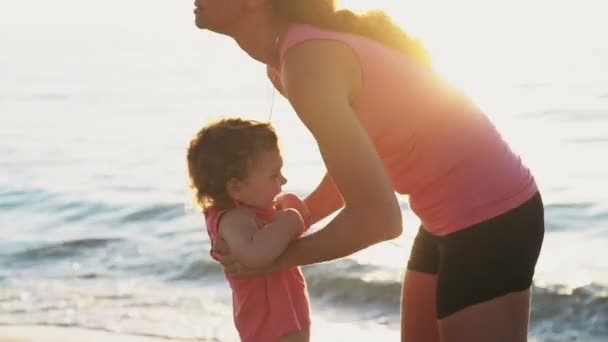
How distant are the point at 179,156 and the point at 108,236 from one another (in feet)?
15.0

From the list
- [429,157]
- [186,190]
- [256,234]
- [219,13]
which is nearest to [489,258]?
[429,157]

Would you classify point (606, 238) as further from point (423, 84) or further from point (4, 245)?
point (423, 84)

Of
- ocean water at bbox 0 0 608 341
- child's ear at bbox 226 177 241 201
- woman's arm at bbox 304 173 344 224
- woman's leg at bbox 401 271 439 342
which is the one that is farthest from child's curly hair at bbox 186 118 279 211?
woman's leg at bbox 401 271 439 342

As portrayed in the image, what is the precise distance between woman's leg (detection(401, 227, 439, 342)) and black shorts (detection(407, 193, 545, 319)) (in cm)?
29

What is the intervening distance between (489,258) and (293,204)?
2.01 ft

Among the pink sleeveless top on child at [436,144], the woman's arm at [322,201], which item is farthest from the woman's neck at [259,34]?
the woman's arm at [322,201]

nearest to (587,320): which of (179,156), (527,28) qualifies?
(179,156)

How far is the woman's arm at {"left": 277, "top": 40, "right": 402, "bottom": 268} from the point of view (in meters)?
2.61

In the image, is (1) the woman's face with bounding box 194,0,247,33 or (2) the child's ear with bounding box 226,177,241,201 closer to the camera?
(1) the woman's face with bounding box 194,0,247,33

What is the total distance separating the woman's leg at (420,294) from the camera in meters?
3.35

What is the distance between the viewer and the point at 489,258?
2.96m

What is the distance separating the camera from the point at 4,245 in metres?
9.21

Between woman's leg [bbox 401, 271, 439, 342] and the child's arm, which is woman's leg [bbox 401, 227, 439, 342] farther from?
the child's arm

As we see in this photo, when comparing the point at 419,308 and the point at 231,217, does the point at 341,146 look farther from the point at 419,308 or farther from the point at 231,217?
the point at 419,308
